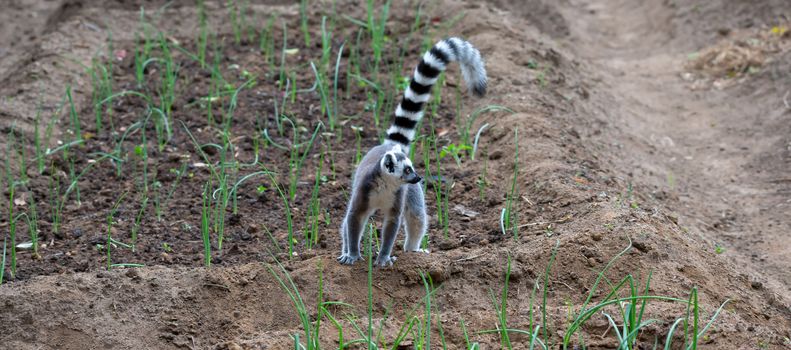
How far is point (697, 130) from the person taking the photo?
9789 millimetres

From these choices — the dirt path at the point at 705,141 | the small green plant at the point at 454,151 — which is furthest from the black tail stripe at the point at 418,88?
the dirt path at the point at 705,141

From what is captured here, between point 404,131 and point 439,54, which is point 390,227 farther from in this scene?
point 439,54

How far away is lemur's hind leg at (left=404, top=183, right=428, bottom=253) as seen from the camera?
17.6ft

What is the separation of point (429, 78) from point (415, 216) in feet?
3.11

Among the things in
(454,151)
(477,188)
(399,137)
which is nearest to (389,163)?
(399,137)

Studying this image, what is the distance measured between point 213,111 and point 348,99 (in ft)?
4.51

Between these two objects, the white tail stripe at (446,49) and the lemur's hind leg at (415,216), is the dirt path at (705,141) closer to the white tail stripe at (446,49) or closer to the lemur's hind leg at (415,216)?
the lemur's hind leg at (415,216)

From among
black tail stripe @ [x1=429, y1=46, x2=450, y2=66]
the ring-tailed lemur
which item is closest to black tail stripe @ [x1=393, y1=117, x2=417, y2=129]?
the ring-tailed lemur

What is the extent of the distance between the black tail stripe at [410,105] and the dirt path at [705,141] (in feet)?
8.26

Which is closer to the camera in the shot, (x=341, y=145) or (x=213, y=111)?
(x=341, y=145)

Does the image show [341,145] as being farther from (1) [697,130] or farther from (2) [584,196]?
(1) [697,130]

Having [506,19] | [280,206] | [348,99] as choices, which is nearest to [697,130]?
[506,19]

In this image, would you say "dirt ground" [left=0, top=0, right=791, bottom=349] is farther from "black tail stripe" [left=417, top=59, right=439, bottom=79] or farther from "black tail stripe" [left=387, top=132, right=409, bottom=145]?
"black tail stripe" [left=417, top=59, right=439, bottom=79]

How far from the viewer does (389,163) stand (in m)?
4.89
